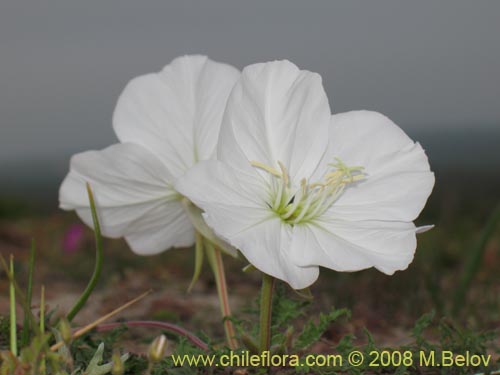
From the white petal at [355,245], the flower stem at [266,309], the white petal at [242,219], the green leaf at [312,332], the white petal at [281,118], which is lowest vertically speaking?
the green leaf at [312,332]

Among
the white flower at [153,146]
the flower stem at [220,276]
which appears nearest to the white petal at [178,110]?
the white flower at [153,146]

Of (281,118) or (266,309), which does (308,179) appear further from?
(266,309)

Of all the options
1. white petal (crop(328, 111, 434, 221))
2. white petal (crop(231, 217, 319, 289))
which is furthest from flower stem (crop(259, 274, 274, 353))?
white petal (crop(328, 111, 434, 221))

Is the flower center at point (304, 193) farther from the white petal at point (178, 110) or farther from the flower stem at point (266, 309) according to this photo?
the white petal at point (178, 110)

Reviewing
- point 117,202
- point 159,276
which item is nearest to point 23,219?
point 159,276

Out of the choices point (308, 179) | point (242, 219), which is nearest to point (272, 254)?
point (242, 219)
